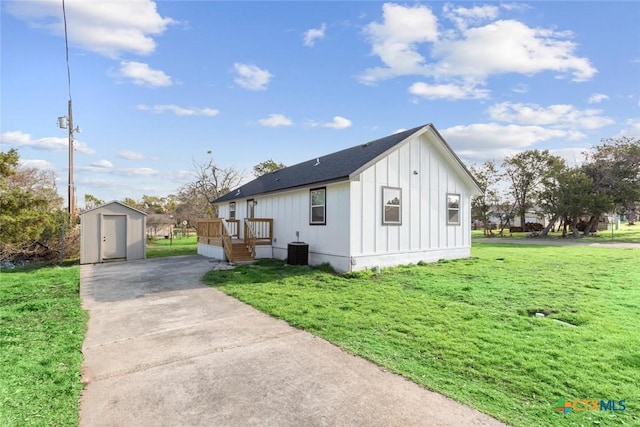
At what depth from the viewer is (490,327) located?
4910mm

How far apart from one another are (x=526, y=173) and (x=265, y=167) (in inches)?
995

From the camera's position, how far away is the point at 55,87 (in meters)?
15.0

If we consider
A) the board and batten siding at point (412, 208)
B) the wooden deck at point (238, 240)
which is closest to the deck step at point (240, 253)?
the wooden deck at point (238, 240)

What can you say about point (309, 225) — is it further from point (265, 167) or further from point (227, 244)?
point (265, 167)

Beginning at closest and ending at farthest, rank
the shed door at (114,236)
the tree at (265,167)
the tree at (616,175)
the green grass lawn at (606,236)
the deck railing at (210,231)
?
the deck railing at (210,231) → the shed door at (114,236) → the green grass lawn at (606,236) → the tree at (616,175) → the tree at (265,167)

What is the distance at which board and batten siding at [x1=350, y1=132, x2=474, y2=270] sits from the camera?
10102mm

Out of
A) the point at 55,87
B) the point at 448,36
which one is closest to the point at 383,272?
the point at 448,36

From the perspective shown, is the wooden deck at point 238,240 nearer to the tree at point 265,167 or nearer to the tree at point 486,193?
the tree at point 265,167

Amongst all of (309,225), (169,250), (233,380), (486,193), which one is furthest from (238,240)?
(486,193)

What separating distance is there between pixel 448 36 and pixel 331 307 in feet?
33.9

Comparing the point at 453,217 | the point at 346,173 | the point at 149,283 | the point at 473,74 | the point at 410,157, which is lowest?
the point at 149,283

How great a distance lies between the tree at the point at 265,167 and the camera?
32125mm

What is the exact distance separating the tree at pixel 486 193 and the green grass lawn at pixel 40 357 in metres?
31.8

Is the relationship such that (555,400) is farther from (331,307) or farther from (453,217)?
(453,217)
